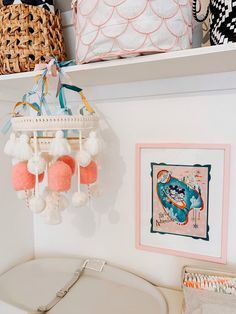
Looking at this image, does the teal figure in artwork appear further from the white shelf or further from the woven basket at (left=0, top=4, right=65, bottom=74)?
the woven basket at (left=0, top=4, right=65, bottom=74)

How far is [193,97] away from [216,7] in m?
0.28

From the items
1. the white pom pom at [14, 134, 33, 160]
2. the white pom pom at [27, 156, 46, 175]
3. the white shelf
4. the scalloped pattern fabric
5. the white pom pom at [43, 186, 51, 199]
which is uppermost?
the scalloped pattern fabric

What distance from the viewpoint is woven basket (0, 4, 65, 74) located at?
734mm

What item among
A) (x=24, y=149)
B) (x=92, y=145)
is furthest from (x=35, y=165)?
(x=92, y=145)

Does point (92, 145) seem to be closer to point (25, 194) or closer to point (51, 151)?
point (51, 151)

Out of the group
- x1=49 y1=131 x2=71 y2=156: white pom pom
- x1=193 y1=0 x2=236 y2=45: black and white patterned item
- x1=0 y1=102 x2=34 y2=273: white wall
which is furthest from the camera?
x1=0 y1=102 x2=34 y2=273: white wall

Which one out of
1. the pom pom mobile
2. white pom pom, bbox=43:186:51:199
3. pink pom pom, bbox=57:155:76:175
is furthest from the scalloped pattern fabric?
white pom pom, bbox=43:186:51:199

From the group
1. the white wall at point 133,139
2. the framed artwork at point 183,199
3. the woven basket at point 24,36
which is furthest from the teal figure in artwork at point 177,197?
the woven basket at point 24,36

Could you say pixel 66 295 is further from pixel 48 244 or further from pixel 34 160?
pixel 34 160

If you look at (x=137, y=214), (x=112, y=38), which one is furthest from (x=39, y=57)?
(x=137, y=214)

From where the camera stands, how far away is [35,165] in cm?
66

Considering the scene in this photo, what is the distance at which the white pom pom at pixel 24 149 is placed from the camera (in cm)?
66

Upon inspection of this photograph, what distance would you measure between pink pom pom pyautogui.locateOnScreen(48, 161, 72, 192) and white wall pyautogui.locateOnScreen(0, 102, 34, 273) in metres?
0.40

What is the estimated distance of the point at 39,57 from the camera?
29.8 inches
